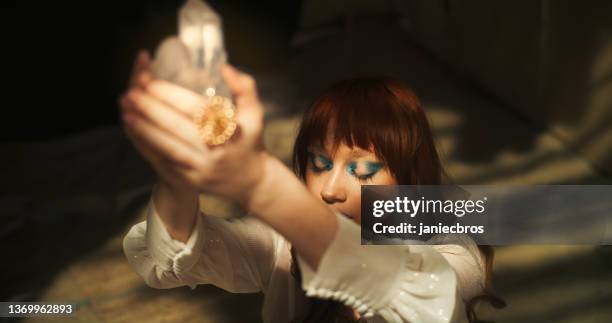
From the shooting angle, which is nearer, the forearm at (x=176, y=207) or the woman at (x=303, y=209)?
the woman at (x=303, y=209)

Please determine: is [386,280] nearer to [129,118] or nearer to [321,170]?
[321,170]

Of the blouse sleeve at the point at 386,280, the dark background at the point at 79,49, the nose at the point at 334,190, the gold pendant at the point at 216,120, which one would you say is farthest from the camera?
the dark background at the point at 79,49

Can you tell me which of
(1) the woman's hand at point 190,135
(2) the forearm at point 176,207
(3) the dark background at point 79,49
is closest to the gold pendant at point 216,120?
(1) the woman's hand at point 190,135

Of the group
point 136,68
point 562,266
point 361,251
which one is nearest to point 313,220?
point 361,251

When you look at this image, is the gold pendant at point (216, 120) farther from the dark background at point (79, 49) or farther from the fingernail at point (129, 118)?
the dark background at point (79, 49)

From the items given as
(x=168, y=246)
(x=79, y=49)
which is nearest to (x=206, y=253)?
(x=168, y=246)

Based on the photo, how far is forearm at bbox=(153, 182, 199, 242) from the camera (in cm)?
60

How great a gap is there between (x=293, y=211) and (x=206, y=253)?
0.61ft

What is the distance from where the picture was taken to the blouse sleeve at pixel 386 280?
0.58 m

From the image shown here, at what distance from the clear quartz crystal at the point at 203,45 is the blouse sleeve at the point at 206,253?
0.50 ft

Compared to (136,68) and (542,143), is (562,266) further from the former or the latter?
(136,68)

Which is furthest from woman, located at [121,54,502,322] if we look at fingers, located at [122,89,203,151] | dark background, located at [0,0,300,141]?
dark background, located at [0,0,300,141]

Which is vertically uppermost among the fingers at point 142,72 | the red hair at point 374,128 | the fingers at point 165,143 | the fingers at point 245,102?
the fingers at point 142,72

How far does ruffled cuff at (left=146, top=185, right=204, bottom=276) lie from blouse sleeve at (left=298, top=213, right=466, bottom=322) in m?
0.12
